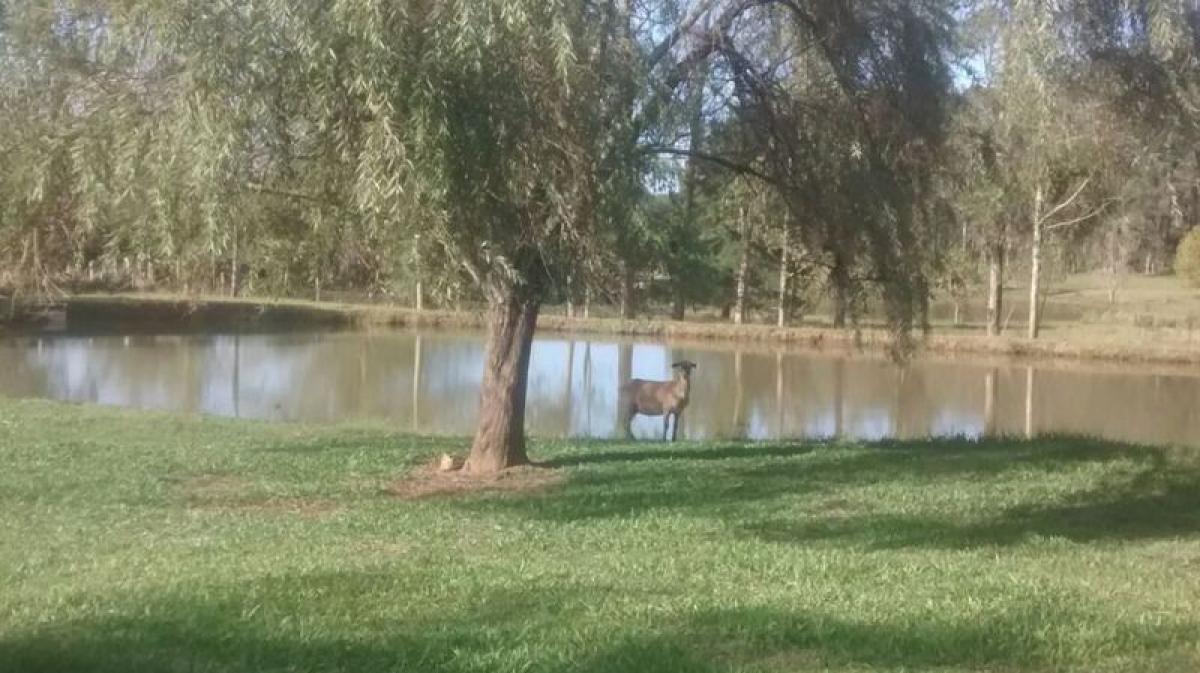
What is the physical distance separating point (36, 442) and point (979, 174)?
36.1 feet

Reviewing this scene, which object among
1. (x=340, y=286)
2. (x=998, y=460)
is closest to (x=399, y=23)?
(x=340, y=286)

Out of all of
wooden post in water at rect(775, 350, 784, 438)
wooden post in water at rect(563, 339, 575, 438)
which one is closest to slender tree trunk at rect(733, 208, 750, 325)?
wooden post in water at rect(775, 350, 784, 438)

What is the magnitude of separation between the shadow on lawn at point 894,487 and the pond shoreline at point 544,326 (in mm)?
13840

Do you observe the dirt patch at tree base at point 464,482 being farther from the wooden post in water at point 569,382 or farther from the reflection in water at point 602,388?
the wooden post in water at point 569,382

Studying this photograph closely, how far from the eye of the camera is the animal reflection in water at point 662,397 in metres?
21.7

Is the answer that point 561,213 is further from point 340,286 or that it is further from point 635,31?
point 340,286

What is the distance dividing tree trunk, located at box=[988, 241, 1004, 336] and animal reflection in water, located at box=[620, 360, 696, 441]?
8.60m

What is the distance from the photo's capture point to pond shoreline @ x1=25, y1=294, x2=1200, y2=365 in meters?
34.4

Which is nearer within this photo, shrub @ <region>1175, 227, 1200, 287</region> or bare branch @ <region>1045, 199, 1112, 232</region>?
bare branch @ <region>1045, 199, 1112, 232</region>

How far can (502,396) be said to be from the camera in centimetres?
1464

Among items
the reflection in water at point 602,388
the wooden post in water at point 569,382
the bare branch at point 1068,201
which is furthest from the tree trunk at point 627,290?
the wooden post in water at point 569,382

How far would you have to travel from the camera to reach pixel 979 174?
1586cm

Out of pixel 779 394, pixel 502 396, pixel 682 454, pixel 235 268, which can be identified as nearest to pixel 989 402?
pixel 779 394

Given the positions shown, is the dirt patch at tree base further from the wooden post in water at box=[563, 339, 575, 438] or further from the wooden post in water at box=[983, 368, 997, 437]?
the wooden post in water at box=[983, 368, 997, 437]
